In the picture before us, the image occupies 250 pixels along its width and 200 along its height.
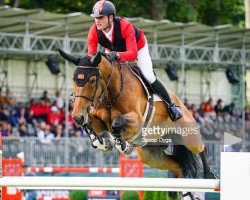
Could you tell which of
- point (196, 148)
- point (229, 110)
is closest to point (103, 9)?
point (196, 148)

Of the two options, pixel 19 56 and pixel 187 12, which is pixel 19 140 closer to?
pixel 19 56

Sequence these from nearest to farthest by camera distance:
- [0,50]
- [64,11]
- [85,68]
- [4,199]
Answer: [4,199] < [85,68] < [0,50] < [64,11]

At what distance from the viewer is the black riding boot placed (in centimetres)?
873

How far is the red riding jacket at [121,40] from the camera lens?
Result: 8172 millimetres

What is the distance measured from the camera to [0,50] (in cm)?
1792

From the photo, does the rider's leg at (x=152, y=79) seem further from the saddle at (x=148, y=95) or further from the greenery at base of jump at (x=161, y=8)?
the greenery at base of jump at (x=161, y=8)

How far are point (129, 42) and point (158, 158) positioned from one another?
148 cm

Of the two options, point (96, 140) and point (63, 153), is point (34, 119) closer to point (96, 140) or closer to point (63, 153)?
point (63, 153)

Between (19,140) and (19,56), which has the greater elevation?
(19,56)

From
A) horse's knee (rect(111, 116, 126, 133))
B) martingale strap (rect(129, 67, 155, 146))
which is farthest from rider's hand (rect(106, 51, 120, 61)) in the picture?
horse's knee (rect(111, 116, 126, 133))

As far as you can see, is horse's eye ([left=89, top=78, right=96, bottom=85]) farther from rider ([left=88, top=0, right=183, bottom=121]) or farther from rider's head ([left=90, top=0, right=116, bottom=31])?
rider's head ([left=90, top=0, right=116, bottom=31])

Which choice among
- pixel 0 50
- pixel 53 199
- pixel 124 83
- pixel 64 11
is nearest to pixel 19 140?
pixel 0 50

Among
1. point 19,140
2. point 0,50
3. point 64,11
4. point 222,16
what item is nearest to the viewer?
point 19,140

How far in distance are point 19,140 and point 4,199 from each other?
324 inches
